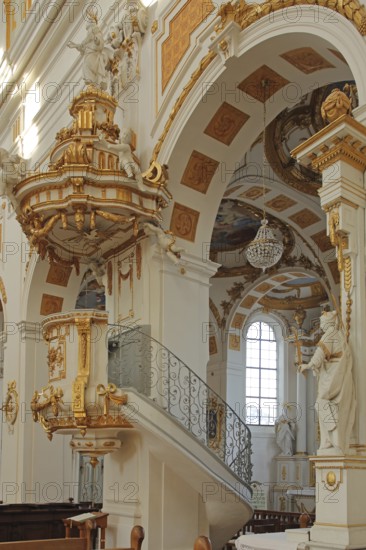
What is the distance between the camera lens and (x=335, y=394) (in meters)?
5.66

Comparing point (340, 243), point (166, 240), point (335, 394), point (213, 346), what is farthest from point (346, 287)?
point (213, 346)

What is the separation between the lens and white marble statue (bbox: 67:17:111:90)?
1020 cm

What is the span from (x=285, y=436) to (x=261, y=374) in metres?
1.71

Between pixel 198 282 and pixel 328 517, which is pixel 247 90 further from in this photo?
pixel 328 517

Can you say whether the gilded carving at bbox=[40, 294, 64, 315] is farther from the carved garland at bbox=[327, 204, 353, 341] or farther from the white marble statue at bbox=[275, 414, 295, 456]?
the carved garland at bbox=[327, 204, 353, 341]

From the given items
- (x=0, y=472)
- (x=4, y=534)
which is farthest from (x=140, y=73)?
(x=0, y=472)

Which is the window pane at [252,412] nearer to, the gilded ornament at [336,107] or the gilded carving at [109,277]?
the gilded carving at [109,277]

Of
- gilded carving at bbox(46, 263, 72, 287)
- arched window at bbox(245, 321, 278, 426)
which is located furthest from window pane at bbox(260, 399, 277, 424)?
gilded carving at bbox(46, 263, 72, 287)

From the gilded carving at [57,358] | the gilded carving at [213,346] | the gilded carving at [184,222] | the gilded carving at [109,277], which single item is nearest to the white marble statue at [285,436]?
the gilded carving at [213,346]

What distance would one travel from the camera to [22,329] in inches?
524

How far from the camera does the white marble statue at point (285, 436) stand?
18328 millimetres

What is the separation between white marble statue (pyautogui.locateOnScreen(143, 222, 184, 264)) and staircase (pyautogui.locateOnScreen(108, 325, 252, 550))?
3.13 feet

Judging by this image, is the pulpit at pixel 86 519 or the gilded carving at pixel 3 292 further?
the gilded carving at pixel 3 292

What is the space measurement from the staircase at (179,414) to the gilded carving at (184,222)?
1320mm
